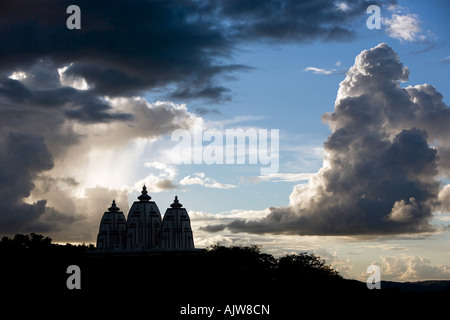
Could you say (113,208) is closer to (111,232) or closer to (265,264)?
(111,232)

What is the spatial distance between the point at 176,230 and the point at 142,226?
463cm

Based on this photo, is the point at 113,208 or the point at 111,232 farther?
the point at 113,208

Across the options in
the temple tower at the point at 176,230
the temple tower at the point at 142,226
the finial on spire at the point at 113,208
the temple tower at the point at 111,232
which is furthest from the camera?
the finial on spire at the point at 113,208

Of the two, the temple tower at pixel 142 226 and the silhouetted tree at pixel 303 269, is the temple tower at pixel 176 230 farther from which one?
the silhouetted tree at pixel 303 269

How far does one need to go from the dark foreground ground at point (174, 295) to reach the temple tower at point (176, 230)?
69.5 inches

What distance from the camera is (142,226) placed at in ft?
245

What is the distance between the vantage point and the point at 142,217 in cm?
7519

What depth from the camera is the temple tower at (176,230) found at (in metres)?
73.0

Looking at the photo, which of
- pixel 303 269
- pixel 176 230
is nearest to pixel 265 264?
pixel 303 269

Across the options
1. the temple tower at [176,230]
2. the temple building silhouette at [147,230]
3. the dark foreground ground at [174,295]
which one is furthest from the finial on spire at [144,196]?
the dark foreground ground at [174,295]
